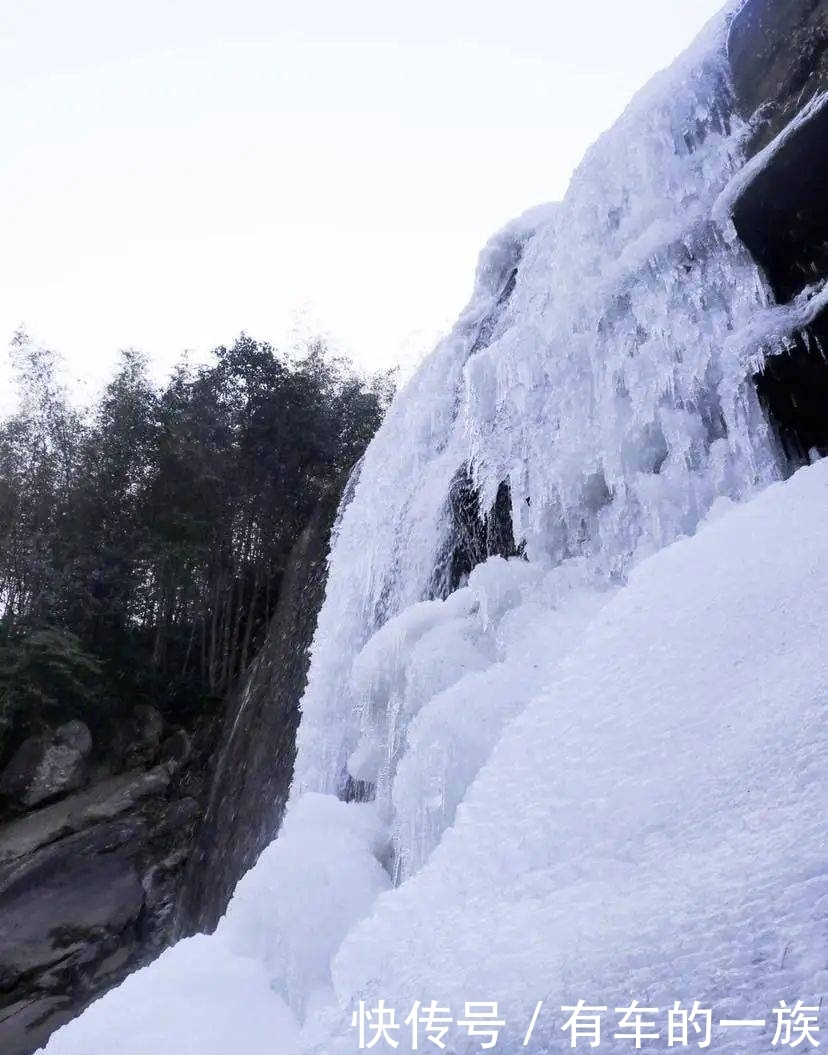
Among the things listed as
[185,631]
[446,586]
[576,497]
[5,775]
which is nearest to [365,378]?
[185,631]

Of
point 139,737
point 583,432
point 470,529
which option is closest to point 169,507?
point 139,737

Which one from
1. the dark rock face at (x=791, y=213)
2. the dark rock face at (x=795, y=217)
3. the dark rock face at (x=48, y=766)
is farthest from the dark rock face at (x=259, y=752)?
the dark rock face at (x=791, y=213)

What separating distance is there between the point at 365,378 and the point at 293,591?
6576mm

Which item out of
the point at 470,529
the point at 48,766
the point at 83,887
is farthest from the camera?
the point at 48,766

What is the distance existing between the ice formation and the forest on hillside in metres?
6.59

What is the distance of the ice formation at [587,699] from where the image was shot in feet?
4.96

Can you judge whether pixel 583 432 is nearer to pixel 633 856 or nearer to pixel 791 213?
pixel 791 213

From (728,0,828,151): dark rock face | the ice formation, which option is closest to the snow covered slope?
the ice formation

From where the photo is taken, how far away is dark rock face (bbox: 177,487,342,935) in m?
7.45

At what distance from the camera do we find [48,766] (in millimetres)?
10398

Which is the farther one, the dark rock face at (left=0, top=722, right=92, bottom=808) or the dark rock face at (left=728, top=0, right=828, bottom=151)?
the dark rock face at (left=0, top=722, right=92, bottom=808)

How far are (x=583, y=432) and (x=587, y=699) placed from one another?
277 centimetres

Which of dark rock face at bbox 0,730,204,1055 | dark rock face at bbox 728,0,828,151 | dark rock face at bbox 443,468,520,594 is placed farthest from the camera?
dark rock face at bbox 0,730,204,1055

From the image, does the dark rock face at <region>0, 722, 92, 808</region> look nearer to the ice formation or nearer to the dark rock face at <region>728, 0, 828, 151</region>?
the ice formation
